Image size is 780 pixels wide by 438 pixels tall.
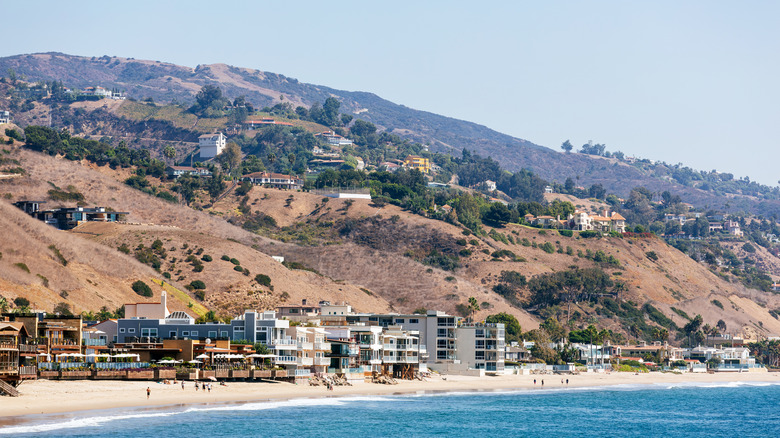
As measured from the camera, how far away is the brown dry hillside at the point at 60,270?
117 meters

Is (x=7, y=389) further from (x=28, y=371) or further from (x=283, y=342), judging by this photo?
(x=283, y=342)

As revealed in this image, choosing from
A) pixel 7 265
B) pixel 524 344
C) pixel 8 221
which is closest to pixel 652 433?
pixel 524 344

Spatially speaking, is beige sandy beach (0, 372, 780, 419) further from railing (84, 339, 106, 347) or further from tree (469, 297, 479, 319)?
tree (469, 297, 479, 319)

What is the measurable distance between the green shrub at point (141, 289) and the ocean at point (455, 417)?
4764 cm

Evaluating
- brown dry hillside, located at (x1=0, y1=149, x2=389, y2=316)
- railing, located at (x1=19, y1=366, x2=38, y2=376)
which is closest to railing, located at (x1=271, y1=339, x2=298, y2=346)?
railing, located at (x1=19, y1=366, x2=38, y2=376)

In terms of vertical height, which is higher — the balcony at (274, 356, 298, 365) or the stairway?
the balcony at (274, 356, 298, 365)

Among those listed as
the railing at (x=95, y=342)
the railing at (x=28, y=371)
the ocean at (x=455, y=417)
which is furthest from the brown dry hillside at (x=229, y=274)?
the railing at (x=28, y=371)

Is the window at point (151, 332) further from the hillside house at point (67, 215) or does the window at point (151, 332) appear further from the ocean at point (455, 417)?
the hillside house at point (67, 215)

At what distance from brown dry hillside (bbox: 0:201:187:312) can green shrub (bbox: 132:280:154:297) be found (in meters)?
0.89

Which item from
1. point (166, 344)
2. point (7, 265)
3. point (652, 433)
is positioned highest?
point (7, 265)

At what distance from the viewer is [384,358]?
358 feet

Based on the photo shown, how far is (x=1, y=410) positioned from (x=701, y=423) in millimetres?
61006

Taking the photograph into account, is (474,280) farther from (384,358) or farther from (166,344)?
(166,344)

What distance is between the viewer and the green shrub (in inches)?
5266
